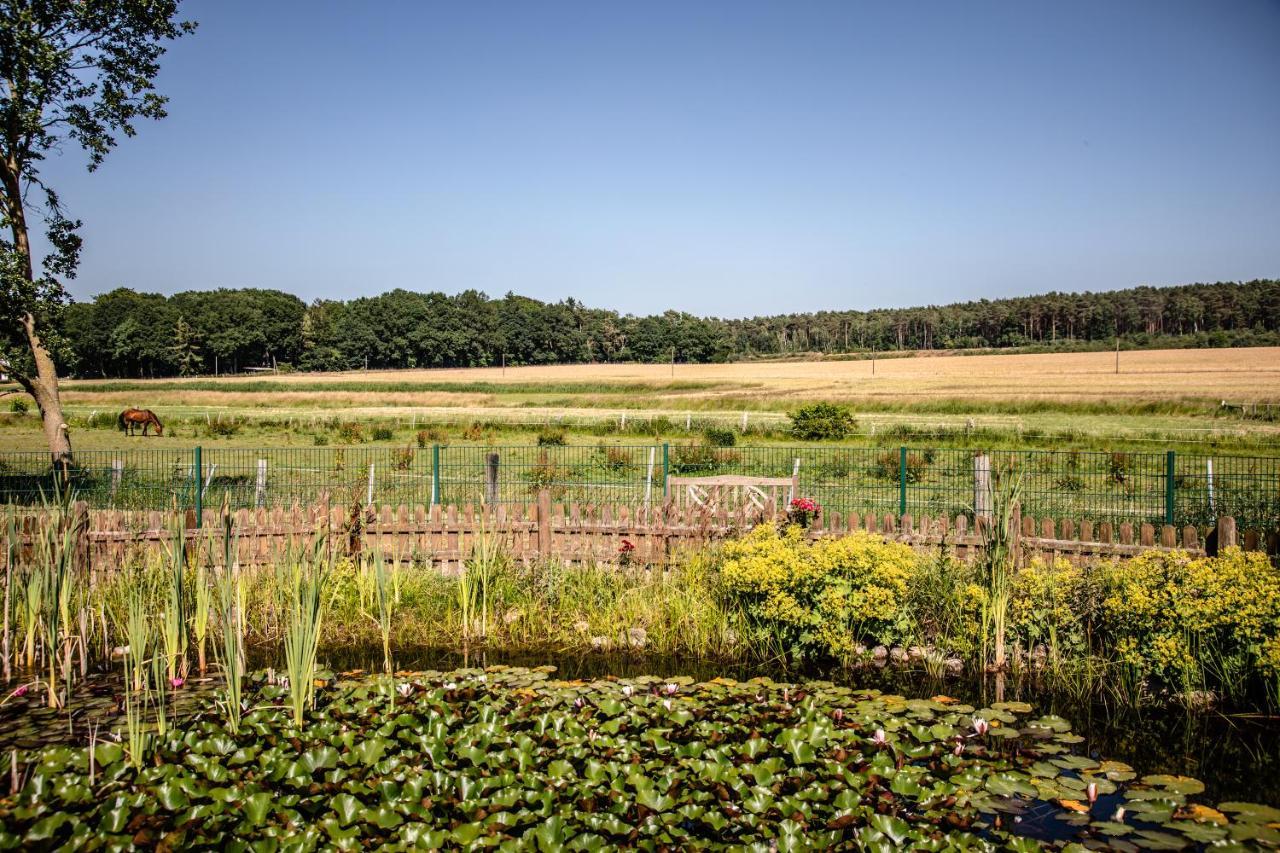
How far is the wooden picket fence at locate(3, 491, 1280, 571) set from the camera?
965 cm

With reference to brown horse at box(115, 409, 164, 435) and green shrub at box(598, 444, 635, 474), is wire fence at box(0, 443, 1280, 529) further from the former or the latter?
brown horse at box(115, 409, 164, 435)

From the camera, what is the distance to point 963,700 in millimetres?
7070

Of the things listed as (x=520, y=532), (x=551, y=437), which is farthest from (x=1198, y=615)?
(x=551, y=437)

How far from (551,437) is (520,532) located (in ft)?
73.3

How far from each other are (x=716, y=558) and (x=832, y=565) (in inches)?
79.2

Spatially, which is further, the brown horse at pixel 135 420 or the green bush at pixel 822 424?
the brown horse at pixel 135 420

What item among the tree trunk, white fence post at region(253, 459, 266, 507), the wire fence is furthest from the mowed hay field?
white fence post at region(253, 459, 266, 507)

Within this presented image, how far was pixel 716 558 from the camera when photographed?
31.1 ft

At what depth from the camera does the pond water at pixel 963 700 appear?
5.73m

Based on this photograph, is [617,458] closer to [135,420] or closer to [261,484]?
[261,484]

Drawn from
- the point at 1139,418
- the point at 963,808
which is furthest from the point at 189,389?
the point at 963,808

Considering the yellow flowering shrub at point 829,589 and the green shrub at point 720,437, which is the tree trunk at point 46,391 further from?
the green shrub at point 720,437

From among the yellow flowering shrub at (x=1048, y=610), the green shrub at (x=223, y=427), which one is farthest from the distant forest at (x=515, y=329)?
the yellow flowering shrub at (x=1048, y=610)

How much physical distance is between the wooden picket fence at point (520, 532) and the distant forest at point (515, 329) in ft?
329
